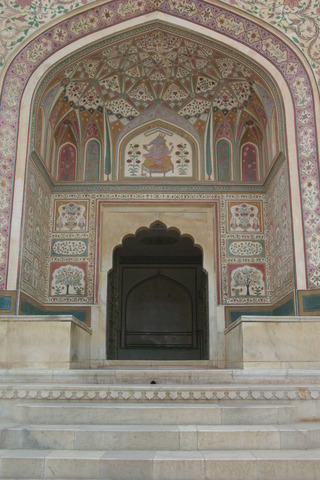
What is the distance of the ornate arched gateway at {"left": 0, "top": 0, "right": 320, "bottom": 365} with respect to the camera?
296 inches

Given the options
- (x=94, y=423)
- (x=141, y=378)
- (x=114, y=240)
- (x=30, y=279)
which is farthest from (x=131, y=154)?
(x=94, y=423)

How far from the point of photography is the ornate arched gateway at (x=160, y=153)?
7520 millimetres

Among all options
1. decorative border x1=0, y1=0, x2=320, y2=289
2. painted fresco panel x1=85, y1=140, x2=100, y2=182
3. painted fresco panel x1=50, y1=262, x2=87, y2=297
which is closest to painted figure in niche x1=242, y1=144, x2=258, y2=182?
decorative border x1=0, y1=0, x2=320, y2=289

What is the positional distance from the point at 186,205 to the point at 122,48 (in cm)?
273

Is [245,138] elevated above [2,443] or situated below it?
above

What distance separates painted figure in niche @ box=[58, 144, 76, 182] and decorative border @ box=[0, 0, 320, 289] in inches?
66.7

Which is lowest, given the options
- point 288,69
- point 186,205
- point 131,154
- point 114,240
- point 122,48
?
point 114,240

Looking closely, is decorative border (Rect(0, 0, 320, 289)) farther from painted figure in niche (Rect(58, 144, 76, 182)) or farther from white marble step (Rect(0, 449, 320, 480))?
white marble step (Rect(0, 449, 320, 480))

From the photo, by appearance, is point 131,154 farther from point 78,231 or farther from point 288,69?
point 288,69

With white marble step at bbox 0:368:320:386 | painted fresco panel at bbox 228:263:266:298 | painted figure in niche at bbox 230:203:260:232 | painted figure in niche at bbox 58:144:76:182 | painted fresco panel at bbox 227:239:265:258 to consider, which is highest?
painted figure in niche at bbox 58:144:76:182

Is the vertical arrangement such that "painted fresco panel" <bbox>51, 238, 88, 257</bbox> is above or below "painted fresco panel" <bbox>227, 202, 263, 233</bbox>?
below

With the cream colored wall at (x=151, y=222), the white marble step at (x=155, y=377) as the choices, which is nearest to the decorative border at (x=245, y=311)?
the cream colored wall at (x=151, y=222)

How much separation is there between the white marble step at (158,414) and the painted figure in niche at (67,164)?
5957 millimetres

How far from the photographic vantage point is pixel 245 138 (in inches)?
366
